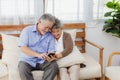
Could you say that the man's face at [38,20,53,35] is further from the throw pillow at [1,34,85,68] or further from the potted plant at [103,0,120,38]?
the potted plant at [103,0,120,38]

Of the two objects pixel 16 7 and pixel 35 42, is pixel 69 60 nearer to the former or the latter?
pixel 35 42

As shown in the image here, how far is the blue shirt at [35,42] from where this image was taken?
288 centimetres

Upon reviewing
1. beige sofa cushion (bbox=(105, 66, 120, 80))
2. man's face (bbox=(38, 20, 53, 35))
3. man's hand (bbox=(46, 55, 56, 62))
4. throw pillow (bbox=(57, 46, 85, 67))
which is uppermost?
man's face (bbox=(38, 20, 53, 35))

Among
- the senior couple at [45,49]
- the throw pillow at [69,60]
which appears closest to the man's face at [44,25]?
the senior couple at [45,49]

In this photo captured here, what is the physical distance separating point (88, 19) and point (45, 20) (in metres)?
1.11

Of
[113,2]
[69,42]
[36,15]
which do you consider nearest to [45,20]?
[69,42]

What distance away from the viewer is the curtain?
3.36m

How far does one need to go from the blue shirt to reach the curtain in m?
0.52

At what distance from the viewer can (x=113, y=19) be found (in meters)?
3.63

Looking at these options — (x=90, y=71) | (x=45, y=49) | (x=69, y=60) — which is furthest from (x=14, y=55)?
(x=90, y=71)

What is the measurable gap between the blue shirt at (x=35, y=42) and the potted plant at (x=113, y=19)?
1060 millimetres

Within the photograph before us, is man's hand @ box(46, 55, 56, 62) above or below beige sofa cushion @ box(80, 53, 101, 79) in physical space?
above

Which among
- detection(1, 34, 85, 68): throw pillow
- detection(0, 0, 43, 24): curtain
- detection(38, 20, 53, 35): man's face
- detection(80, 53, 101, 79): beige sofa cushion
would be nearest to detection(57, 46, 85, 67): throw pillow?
detection(1, 34, 85, 68): throw pillow

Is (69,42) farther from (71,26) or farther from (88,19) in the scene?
(88,19)
